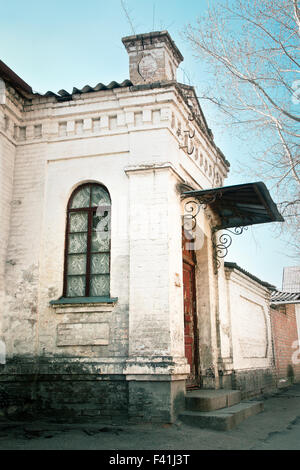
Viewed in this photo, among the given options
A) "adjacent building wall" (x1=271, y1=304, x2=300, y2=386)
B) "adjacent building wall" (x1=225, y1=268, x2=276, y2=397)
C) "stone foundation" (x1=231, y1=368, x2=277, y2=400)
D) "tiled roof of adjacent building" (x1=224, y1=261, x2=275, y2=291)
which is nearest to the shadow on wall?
"adjacent building wall" (x1=271, y1=304, x2=300, y2=386)

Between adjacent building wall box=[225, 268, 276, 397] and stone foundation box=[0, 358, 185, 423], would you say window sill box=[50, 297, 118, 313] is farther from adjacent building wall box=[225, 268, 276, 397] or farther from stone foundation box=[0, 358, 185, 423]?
adjacent building wall box=[225, 268, 276, 397]

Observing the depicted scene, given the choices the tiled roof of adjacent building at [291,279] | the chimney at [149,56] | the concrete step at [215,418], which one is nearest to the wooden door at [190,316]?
the concrete step at [215,418]

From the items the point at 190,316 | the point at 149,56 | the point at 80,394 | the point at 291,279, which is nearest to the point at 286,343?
the point at 190,316

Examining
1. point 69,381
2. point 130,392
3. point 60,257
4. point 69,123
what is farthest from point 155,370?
point 69,123

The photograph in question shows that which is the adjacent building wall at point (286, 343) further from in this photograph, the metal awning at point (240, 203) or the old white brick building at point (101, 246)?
the old white brick building at point (101, 246)

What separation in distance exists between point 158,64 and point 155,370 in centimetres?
562

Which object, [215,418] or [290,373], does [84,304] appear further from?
[290,373]

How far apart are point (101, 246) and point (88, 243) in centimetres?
24

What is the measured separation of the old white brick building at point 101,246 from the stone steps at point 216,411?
332mm

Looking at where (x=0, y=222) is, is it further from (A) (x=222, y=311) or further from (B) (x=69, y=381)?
(A) (x=222, y=311)

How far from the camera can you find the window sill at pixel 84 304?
7.60m

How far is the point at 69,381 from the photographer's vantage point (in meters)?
7.48

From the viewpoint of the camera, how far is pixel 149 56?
8.94 m

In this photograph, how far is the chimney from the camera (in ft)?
28.9
